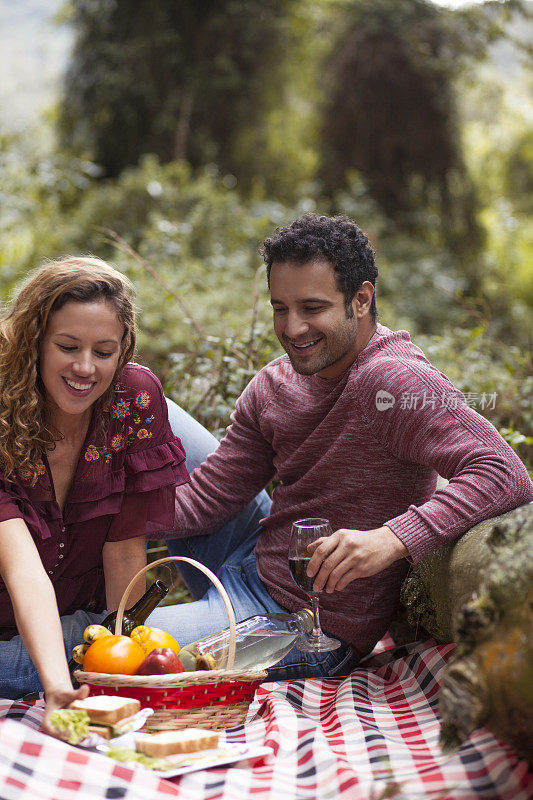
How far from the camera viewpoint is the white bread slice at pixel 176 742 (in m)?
1.67

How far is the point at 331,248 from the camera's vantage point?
2.26 meters

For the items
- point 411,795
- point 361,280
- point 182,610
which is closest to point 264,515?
point 182,610

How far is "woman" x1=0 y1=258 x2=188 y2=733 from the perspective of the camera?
2.12 m

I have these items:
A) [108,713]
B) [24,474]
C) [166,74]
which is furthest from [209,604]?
[166,74]

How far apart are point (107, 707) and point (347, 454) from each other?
98 cm

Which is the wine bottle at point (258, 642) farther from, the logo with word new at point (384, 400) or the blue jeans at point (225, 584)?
the logo with word new at point (384, 400)

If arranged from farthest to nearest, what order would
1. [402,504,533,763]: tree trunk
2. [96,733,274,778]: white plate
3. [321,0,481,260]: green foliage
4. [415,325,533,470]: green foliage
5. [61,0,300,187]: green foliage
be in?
[61,0,300,187]: green foliage
[321,0,481,260]: green foliage
[415,325,533,470]: green foliage
[96,733,274,778]: white plate
[402,504,533,763]: tree trunk

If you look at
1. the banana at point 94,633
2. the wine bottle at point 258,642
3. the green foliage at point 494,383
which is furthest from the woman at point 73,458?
the green foliage at point 494,383

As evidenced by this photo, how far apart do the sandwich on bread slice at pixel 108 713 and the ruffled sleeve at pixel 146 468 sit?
722 millimetres

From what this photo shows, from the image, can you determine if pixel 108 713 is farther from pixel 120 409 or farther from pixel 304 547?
pixel 120 409

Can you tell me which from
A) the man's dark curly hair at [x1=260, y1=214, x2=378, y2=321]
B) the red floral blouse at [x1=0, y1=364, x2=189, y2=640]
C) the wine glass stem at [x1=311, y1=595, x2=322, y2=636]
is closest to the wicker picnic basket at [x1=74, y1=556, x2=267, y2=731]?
the wine glass stem at [x1=311, y1=595, x2=322, y2=636]

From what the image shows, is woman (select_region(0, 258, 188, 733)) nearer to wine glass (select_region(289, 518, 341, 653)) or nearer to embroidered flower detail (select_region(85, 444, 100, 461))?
embroidered flower detail (select_region(85, 444, 100, 461))

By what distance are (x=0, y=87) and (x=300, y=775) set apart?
41.1ft

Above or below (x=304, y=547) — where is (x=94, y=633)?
below
